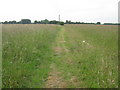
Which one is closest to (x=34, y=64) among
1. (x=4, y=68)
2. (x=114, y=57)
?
(x=4, y=68)

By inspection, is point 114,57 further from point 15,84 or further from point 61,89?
point 15,84

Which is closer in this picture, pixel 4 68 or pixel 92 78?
pixel 92 78

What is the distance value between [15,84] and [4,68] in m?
1.00

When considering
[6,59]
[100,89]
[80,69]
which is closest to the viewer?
[100,89]

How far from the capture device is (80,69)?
4992 millimetres

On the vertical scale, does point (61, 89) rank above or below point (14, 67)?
below

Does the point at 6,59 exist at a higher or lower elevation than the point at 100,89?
higher

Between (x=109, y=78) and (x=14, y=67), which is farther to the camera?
(x=14, y=67)

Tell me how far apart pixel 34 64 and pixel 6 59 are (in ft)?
3.13

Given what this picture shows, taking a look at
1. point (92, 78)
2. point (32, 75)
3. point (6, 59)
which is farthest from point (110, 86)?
point (6, 59)

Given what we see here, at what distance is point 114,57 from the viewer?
19.8ft

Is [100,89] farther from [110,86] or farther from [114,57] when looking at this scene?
[114,57]

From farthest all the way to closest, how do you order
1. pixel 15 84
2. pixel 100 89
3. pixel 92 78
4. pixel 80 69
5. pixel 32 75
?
pixel 80 69 → pixel 32 75 → pixel 92 78 → pixel 15 84 → pixel 100 89

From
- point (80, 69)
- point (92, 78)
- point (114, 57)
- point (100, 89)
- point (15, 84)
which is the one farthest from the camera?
point (114, 57)
